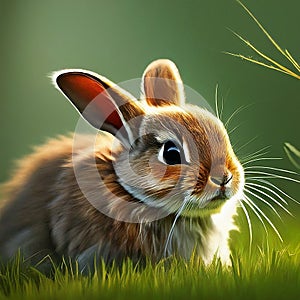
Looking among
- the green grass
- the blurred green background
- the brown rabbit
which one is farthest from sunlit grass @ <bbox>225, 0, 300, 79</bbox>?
the green grass

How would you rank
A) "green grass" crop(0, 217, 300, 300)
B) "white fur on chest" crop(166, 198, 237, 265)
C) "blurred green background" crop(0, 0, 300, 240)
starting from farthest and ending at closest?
"blurred green background" crop(0, 0, 300, 240), "white fur on chest" crop(166, 198, 237, 265), "green grass" crop(0, 217, 300, 300)

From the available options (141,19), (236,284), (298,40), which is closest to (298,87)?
(298,40)

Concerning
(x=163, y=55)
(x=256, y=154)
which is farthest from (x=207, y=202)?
(x=163, y=55)

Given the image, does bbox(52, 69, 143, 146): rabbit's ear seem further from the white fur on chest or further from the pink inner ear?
the white fur on chest

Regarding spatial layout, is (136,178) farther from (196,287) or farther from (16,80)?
(16,80)

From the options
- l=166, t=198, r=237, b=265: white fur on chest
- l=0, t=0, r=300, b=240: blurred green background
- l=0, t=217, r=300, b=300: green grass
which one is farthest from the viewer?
l=0, t=0, r=300, b=240: blurred green background

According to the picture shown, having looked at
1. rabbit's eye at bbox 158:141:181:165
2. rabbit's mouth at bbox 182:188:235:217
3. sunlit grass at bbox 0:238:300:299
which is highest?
rabbit's eye at bbox 158:141:181:165

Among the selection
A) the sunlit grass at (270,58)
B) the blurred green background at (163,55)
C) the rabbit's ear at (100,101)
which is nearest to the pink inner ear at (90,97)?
the rabbit's ear at (100,101)

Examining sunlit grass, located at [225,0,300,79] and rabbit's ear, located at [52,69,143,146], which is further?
sunlit grass, located at [225,0,300,79]
